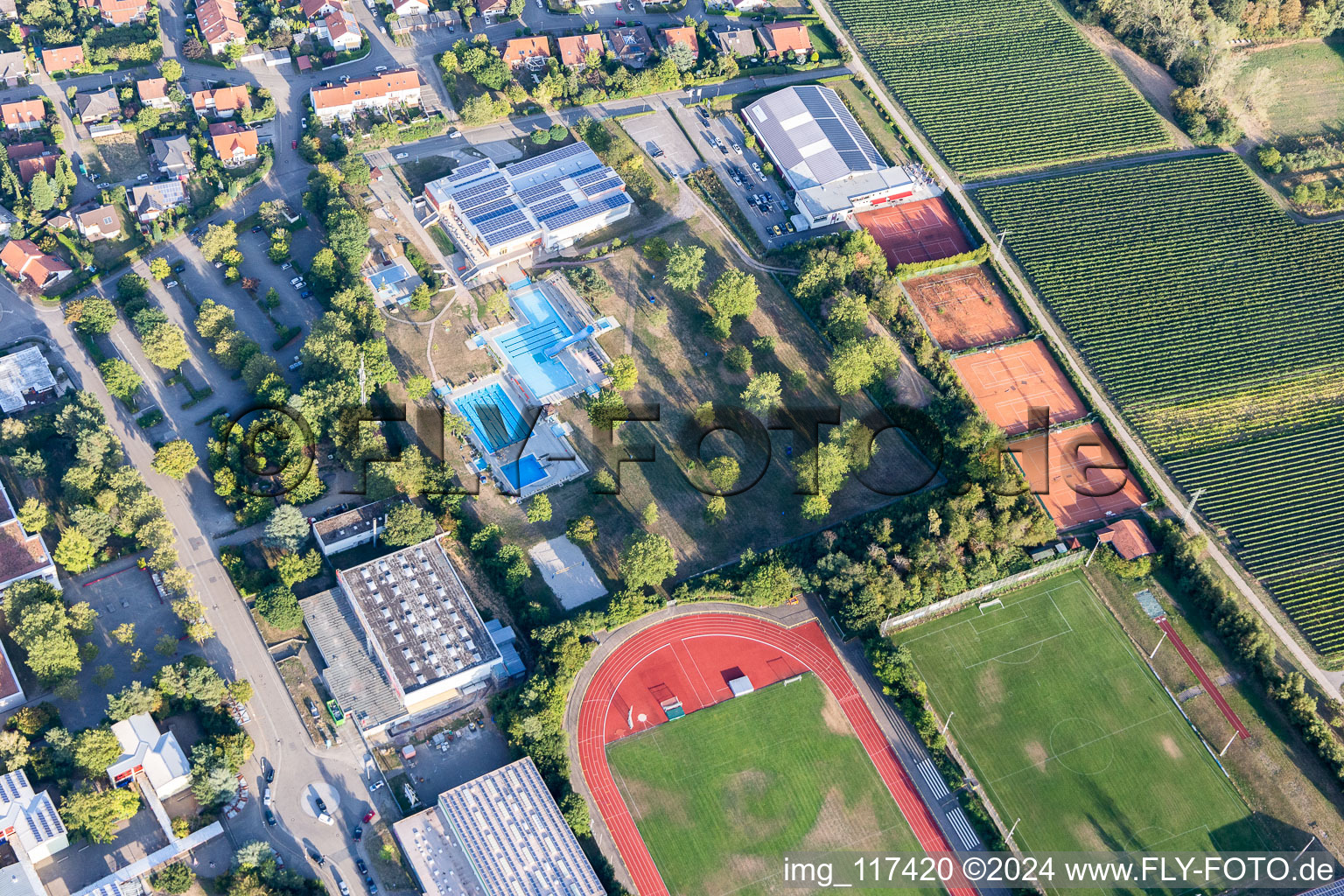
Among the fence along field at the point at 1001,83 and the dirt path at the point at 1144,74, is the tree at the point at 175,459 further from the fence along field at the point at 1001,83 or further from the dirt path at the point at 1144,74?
the dirt path at the point at 1144,74

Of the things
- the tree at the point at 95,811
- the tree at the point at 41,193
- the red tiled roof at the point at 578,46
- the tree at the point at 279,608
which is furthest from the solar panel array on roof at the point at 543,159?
the tree at the point at 95,811

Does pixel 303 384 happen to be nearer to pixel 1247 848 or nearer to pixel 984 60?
pixel 1247 848

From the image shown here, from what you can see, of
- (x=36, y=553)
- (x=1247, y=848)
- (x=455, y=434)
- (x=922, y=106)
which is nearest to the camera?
(x=1247, y=848)

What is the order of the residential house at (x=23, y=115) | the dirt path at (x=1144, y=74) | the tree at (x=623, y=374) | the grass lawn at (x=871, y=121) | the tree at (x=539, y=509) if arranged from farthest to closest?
the dirt path at (x=1144, y=74)
the grass lawn at (x=871, y=121)
the residential house at (x=23, y=115)
the tree at (x=623, y=374)
the tree at (x=539, y=509)

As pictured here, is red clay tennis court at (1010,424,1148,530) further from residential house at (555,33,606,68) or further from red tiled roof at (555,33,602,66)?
red tiled roof at (555,33,602,66)

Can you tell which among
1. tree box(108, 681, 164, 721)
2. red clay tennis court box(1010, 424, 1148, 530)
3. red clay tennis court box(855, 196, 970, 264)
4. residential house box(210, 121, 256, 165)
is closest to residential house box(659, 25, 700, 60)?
red clay tennis court box(855, 196, 970, 264)

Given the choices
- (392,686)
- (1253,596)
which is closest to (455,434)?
(392,686)
